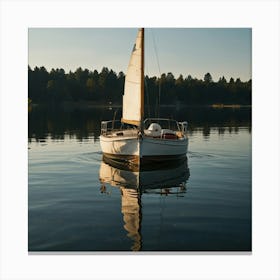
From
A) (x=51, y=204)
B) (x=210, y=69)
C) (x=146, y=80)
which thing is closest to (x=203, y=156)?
(x=146, y=80)

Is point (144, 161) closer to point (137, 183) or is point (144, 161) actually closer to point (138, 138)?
point (138, 138)

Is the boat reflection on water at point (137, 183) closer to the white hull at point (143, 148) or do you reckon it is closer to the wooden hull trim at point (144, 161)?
the wooden hull trim at point (144, 161)

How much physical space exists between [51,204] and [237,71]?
23.9ft

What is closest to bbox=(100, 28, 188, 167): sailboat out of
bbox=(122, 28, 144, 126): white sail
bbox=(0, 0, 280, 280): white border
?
bbox=(122, 28, 144, 126): white sail

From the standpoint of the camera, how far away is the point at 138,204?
13.1m

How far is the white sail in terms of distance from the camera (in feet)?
60.0

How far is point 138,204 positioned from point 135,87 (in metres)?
7.36

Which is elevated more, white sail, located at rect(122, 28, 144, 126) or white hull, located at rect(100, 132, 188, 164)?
white sail, located at rect(122, 28, 144, 126)

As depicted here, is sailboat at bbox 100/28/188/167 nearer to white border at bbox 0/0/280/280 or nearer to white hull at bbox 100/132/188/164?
white hull at bbox 100/132/188/164

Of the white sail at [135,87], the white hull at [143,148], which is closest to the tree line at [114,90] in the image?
the white sail at [135,87]

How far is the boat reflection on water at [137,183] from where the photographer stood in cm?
1127

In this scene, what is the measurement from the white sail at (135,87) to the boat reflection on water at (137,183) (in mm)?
2314

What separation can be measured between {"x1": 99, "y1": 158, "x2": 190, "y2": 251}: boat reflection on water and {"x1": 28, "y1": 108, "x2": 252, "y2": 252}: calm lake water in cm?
2
